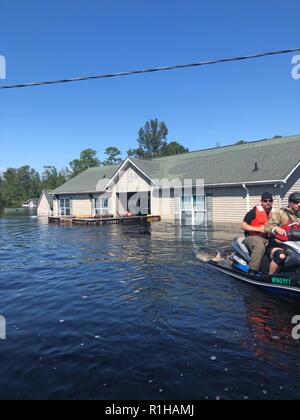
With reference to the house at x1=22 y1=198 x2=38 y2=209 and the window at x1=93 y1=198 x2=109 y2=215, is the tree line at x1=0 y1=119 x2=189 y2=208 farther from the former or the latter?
the window at x1=93 y1=198 x2=109 y2=215

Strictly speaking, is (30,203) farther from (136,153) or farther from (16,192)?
(136,153)

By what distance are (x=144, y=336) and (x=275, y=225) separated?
371cm

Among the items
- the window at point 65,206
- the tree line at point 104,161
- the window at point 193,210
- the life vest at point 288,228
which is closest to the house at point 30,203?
the tree line at point 104,161

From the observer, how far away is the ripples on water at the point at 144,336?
4.62m

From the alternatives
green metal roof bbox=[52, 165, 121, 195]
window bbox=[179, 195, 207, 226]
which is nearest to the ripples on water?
window bbox=[179, 195, 207, 226]

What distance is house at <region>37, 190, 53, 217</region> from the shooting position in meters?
49.3

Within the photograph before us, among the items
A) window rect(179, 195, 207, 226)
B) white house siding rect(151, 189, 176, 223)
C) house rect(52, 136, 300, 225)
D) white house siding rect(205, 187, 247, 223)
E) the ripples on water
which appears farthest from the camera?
white house siding rect(151, 189, 176, 223)

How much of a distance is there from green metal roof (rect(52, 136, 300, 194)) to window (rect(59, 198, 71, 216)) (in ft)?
12.7

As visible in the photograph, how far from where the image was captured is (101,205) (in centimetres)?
3722

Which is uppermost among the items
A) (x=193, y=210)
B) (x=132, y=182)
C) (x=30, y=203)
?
(x=132, y=182)

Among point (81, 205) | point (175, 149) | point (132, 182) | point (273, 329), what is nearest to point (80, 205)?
point (81, 205)

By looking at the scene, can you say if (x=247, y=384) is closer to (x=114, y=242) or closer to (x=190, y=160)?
(x=114, y=242)

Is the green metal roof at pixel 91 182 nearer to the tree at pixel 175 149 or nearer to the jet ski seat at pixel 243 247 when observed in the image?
the jet ski seat at pixel 243 247
